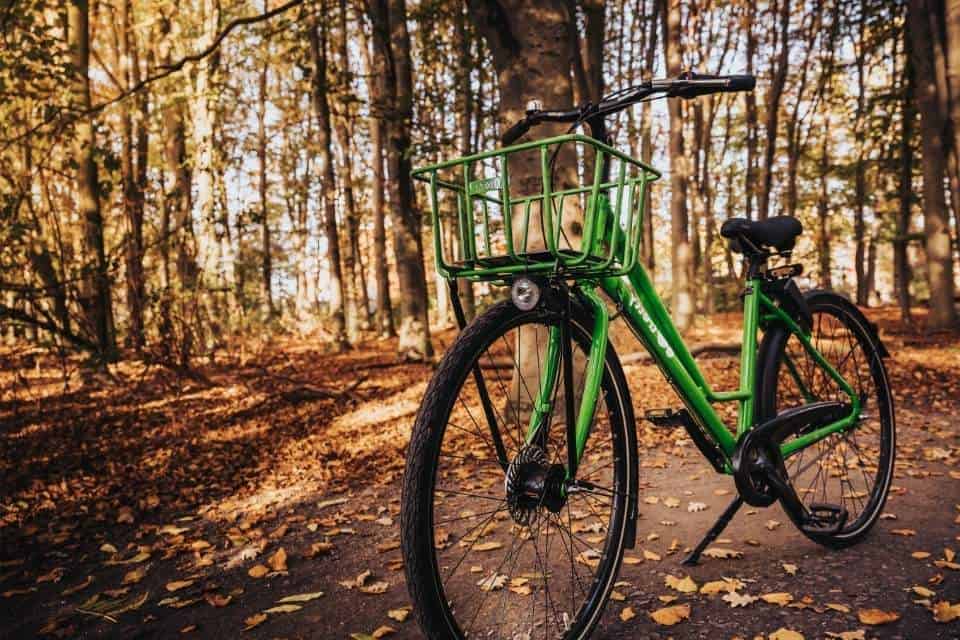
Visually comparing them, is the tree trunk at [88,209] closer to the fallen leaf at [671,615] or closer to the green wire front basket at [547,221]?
the green wire front basket at [547,221]

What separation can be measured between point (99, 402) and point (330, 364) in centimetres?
380

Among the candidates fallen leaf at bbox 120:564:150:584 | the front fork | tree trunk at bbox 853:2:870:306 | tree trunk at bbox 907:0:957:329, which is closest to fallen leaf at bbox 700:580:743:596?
the front fork

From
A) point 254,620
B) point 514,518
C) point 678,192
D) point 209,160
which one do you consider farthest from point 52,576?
point 678,192

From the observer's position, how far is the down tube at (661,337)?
81.4 inches

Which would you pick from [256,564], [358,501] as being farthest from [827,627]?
[358,501]

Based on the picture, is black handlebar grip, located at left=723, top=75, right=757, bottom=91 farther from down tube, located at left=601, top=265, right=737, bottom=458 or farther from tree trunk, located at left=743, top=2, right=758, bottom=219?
tree trunk, located at left=743, top=2, right=758, bottom=219

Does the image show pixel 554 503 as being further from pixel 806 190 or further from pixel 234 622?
pixel 806 190

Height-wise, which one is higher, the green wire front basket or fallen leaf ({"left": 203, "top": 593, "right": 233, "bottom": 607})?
the green wire front basket

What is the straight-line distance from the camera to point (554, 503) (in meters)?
1.79

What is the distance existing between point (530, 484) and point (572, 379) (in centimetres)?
32

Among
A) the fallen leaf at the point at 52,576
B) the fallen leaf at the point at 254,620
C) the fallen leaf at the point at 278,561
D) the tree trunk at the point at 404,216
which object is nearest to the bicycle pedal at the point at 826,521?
the fallen leaf at the point at 254,620

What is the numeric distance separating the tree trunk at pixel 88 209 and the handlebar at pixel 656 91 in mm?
4735

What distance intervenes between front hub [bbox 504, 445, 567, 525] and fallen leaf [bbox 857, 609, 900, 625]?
120 cm

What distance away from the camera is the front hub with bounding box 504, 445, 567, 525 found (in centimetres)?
173
